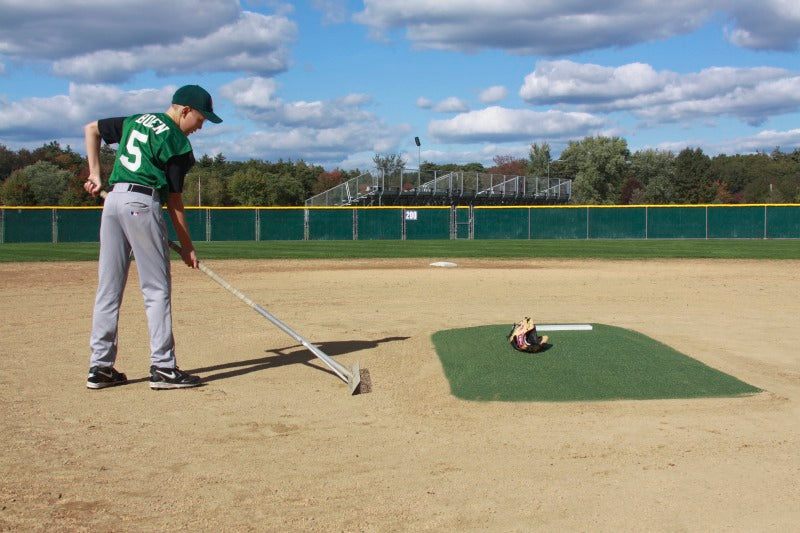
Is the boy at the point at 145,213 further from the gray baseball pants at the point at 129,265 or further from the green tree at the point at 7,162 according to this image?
the green tree at the point at 7,162

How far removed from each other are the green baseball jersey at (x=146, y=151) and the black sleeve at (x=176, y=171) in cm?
3

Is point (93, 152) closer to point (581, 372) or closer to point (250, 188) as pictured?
point (581, 372)

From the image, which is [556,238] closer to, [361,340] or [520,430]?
[361,340]

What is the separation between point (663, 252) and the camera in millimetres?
24969

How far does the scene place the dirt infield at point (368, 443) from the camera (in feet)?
10.9

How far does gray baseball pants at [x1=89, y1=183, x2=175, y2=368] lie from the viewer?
5477 mm

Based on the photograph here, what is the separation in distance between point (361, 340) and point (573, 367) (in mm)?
2644

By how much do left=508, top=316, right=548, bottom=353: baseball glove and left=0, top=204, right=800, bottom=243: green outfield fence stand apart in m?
32.1

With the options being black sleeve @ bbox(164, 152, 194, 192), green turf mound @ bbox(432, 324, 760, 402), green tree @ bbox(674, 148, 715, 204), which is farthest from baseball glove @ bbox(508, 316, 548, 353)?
green tree @ bbox(674, 148, 715, 204)

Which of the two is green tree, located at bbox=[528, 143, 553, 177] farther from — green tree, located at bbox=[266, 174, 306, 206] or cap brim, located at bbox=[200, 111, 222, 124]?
cap brim, located at bbox=[200, 111, 222, 124]

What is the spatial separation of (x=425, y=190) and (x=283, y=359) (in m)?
39.7

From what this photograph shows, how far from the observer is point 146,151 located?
5.52 meters

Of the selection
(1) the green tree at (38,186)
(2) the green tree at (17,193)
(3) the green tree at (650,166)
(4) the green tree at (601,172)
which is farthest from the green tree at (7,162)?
(3) the green tree at (650,166)

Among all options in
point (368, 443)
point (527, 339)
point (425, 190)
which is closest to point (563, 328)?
point (527, 339)
